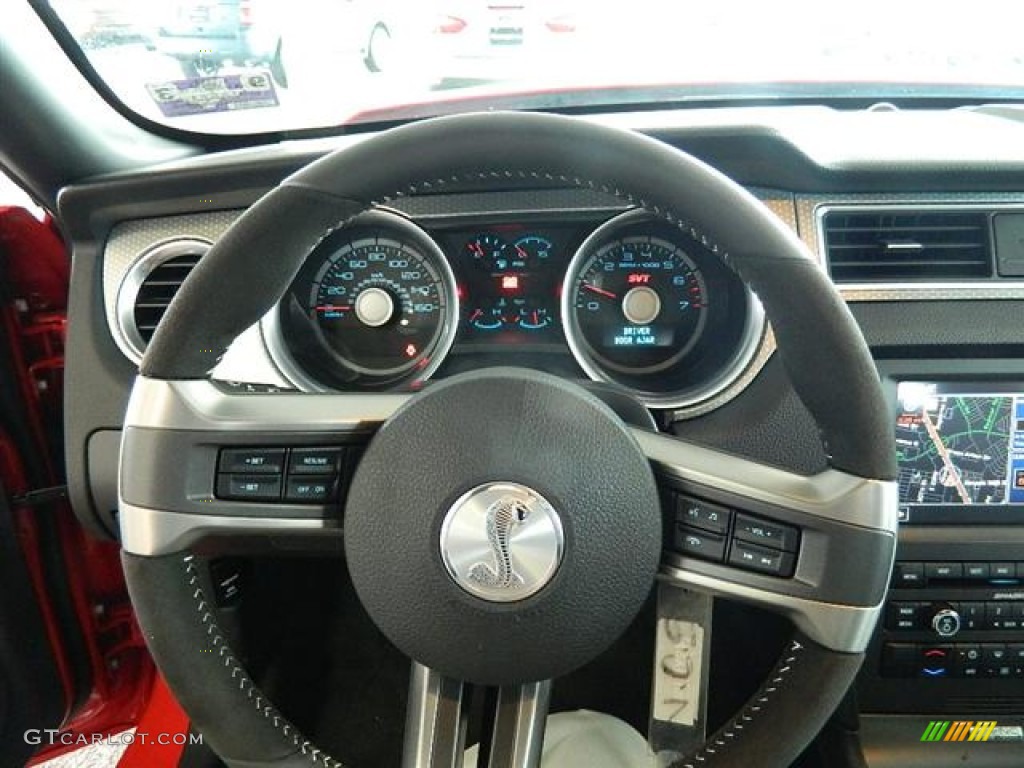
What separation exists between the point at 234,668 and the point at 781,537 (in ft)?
1.85

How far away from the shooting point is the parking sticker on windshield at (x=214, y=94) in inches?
64.8

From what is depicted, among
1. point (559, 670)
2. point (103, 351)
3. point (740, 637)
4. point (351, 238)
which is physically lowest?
point (740, 637)

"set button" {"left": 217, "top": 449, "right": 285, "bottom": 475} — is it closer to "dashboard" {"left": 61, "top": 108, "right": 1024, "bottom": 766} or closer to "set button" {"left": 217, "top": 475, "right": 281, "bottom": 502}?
"set button" {"left": 217, "top": 475, "right": 281, "bottom": 502}

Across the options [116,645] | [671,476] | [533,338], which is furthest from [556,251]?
[116,645]

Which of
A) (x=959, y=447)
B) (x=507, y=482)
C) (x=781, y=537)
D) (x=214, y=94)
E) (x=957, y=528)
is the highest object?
(x=214, y=94)

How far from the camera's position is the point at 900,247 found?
1.32m

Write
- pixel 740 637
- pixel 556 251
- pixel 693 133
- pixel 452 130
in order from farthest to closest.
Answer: pixel 740 637 < pixel 556 251 < pixel 693 133 < pixel 452 130

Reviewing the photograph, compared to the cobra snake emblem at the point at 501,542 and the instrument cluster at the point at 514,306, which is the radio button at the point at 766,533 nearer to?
the cobra snake emblem at the point at 501,542

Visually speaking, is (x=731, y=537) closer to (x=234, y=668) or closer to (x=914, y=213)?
(x=234, y=668)

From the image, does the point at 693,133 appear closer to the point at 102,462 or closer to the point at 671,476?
the point at 671,476

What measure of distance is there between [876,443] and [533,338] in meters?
0.67

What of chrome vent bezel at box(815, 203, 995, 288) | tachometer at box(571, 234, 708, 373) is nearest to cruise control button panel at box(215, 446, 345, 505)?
tachometer at box(571, 234, 708, 373)

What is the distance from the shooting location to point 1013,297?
4.32ft

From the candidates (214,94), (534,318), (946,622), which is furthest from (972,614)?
(214,94)
